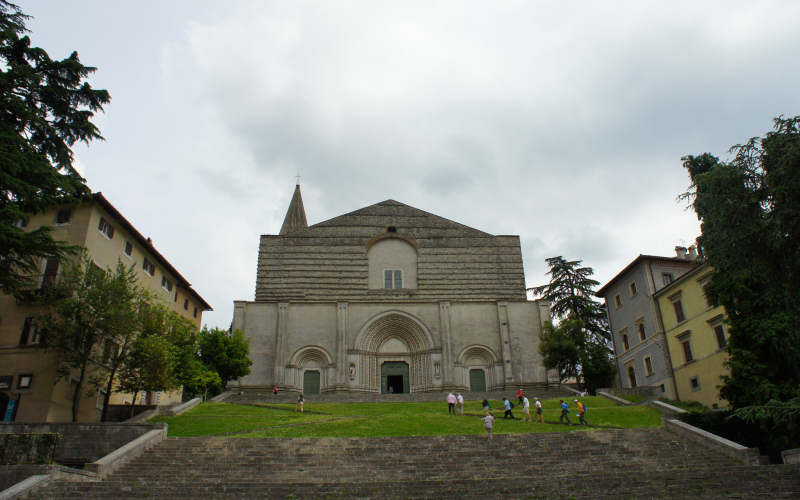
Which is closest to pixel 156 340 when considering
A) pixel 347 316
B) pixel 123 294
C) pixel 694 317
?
pixel 123 294

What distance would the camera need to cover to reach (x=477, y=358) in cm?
3859

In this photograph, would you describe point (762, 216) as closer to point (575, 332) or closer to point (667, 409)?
point (667, 409)

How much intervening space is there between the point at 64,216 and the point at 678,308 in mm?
28771

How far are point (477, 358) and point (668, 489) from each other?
24297 mm

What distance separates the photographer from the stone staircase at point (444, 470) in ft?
46.9

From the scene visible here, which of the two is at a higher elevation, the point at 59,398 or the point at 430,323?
the point at 430,323

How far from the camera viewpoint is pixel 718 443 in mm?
18078

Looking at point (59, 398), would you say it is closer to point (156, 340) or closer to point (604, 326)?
point (156, 340)

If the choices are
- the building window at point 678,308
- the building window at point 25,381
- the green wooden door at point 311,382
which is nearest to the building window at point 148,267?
the building window at point 25,381

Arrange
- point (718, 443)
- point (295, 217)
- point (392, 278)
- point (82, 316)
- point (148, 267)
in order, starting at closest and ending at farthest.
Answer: point (718, 443) → point (82, 316) → point (148, 267) → point (392, 278) → point (295, 217)

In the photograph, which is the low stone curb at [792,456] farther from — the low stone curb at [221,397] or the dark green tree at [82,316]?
the low stone curb at [221,397]

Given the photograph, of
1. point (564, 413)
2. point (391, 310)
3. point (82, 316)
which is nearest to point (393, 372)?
point (391, 310)

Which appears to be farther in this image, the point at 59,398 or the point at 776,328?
the point at 59,398

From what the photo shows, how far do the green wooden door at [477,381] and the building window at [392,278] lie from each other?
7489 mm
